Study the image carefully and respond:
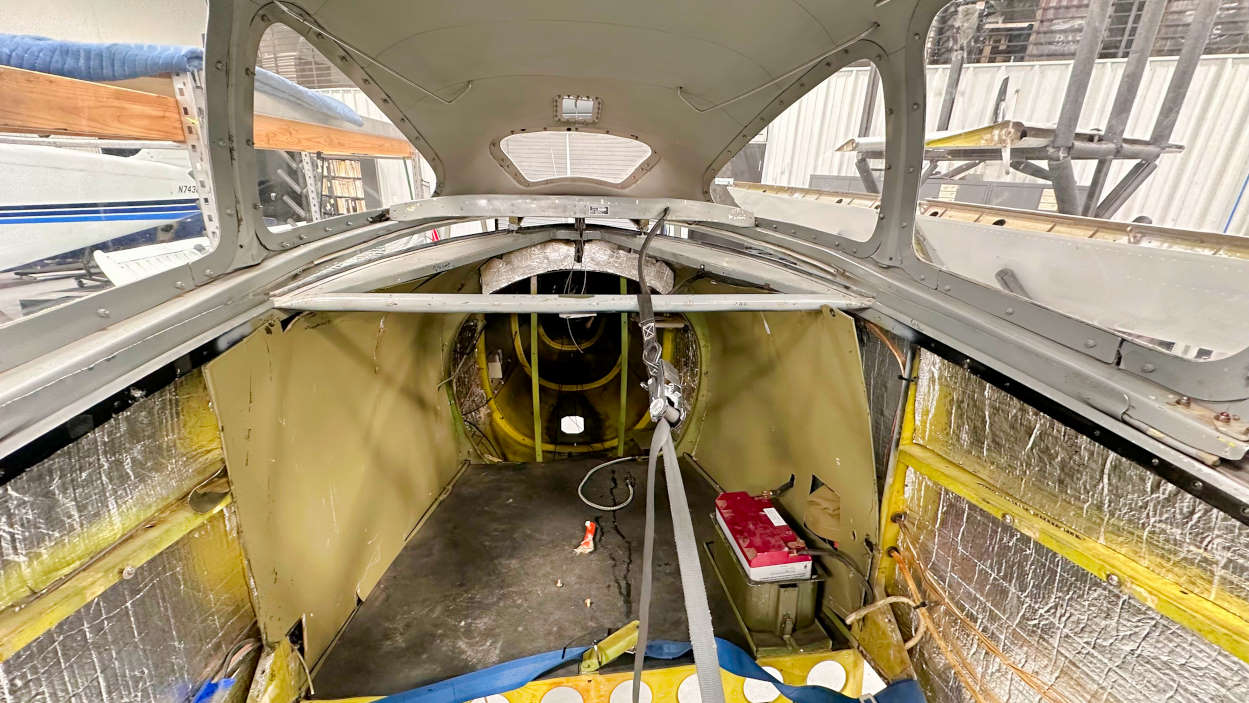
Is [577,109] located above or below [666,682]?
above

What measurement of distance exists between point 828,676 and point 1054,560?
97 cm

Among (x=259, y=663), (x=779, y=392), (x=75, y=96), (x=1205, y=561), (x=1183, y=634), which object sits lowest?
(x=259, y=663)

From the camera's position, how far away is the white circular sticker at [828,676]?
5.98 ft

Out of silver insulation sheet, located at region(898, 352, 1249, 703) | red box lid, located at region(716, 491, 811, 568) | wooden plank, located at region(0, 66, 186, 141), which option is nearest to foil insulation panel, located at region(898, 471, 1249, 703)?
silver insulation sheet, located at region(898, 352, 1249, 703)

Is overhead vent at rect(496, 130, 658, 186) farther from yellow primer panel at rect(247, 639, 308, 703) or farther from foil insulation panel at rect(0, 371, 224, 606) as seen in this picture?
yellow primer panel at rect(247, 639, 308, 703)

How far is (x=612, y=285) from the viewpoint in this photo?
333cm

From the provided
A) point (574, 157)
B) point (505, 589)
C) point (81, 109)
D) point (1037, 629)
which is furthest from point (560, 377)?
point (1037, 629)

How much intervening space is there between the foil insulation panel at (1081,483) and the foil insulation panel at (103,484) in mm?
2000

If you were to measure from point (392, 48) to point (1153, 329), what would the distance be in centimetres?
320

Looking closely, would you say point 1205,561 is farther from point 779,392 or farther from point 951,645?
point 779,392

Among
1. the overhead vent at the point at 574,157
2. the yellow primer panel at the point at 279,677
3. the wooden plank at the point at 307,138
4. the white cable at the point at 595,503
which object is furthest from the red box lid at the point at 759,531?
the wooden plank at the point at 307,138

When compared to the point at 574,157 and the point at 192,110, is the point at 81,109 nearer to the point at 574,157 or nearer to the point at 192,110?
the point at 192,110

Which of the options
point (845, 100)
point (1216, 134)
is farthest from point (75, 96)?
point (1216, 134)

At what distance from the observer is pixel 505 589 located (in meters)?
2.34
